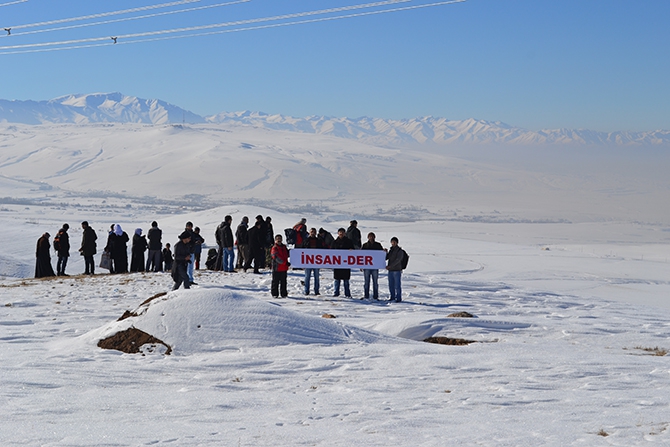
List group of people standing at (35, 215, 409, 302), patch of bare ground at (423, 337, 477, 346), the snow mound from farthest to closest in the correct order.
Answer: group of people standing at (35, 215, 409, 302)
patch of bare ground at (423, 337, 477, 346)
the snow mound

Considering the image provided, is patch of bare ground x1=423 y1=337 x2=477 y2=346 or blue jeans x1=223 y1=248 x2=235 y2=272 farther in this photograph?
blue jeans x1=223 y1=248 x2=235 y2=272

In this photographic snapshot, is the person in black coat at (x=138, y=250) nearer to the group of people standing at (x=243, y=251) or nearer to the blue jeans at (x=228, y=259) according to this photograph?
the group of people standing at (x=243, y=251)

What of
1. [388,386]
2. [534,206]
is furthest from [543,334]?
[534,206]

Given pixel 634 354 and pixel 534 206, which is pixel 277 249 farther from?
pixel 534 206

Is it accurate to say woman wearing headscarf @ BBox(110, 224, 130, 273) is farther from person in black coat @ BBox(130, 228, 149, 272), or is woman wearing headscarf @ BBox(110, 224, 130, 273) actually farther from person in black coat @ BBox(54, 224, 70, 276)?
person in black coat @ BBox(54, 224, 70, 276)

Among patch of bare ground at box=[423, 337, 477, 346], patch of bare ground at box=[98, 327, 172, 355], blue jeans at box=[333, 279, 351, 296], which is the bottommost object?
patch of bare ground at box=[423, 337, 477, 346]

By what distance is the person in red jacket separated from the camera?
53.2 ft

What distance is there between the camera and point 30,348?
1100 centimetres

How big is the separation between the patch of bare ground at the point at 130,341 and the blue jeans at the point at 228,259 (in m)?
9.99

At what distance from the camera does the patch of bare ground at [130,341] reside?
10.6m

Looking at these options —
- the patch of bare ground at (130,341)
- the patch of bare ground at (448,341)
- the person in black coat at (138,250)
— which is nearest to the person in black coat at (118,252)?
the person in black coat at (138,250)

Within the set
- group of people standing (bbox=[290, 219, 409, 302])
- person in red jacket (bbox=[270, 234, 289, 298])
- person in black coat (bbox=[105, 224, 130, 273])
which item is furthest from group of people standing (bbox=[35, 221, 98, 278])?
person in red jacket (bbox=[270, 234, 289, 298])

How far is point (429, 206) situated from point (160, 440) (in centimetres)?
13591

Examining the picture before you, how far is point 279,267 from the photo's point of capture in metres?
16.5
